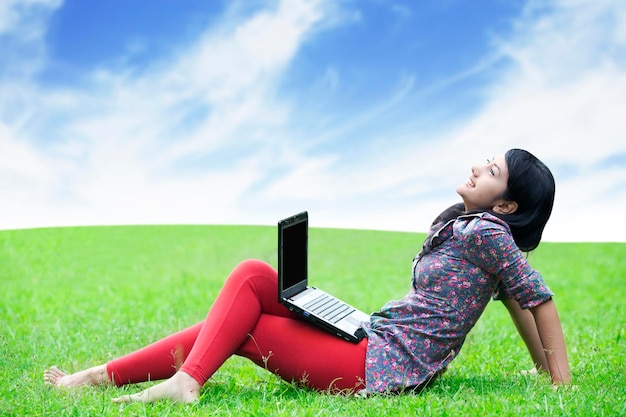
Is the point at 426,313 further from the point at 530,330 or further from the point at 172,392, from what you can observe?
the point at 172,392

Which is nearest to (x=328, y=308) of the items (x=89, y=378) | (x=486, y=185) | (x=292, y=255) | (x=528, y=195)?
(x=292, y=255)

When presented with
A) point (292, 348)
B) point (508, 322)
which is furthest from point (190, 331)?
point (508, 322)

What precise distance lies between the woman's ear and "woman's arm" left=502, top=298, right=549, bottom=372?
56 cm

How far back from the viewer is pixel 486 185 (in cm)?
353

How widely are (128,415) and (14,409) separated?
0.58 metres

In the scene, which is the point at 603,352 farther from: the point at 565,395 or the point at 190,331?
the point at 190,331

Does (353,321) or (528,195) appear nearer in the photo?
(528,195)

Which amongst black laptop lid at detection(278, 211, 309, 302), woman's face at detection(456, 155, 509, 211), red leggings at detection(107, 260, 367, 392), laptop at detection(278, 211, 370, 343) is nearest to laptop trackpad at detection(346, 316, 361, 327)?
laptop at detection(278, 211, 370, 343)

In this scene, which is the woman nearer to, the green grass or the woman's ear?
the woman's ear

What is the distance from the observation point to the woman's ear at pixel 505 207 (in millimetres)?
3543

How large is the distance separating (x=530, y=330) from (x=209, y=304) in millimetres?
4334

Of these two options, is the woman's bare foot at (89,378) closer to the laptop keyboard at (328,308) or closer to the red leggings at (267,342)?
the red leggings at (267,342)

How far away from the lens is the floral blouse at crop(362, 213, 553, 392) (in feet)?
11.3

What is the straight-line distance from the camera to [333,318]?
3.61 meters
